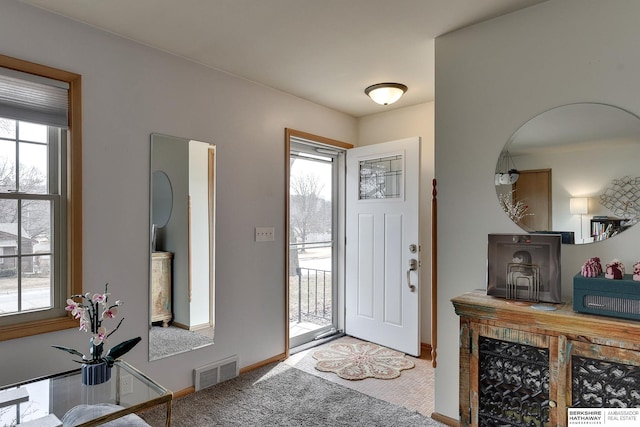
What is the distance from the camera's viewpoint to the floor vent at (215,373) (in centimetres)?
283

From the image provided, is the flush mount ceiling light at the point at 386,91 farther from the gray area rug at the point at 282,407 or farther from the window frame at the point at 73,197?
the gray area rug at the point at 282,407

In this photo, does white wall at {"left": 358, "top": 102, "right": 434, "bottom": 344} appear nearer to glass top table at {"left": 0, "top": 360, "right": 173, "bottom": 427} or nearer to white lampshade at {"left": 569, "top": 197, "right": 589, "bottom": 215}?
white lampshade at {"left": 569, "top": 197, "right": 589, "bottom": 215}

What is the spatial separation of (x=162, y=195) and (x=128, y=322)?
87 centimetres

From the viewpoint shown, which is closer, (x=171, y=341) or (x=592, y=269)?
(x=592, y=269)

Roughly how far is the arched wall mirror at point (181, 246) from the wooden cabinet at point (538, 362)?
1845mm

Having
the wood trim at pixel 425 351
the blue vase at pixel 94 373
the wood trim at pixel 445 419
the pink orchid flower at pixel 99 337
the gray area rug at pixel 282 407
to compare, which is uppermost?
the pink orchid flower at pixel 99 337

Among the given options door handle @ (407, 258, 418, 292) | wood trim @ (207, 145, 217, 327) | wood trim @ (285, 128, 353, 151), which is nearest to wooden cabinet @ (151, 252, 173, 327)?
wood trim @ (207, 145, 217, 327)

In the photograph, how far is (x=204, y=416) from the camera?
97.3 inches

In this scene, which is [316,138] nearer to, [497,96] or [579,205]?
[497,96]

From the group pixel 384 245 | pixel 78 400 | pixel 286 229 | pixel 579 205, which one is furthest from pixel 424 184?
pixel 78 400

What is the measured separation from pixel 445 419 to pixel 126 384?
1.83 metres

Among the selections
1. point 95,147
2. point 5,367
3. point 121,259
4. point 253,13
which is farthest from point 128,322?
point 253,13

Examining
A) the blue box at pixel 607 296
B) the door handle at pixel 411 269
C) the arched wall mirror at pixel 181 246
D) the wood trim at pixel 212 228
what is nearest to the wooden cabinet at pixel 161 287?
the arched wall mirror at pixel 181 246

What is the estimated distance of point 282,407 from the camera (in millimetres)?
2600
